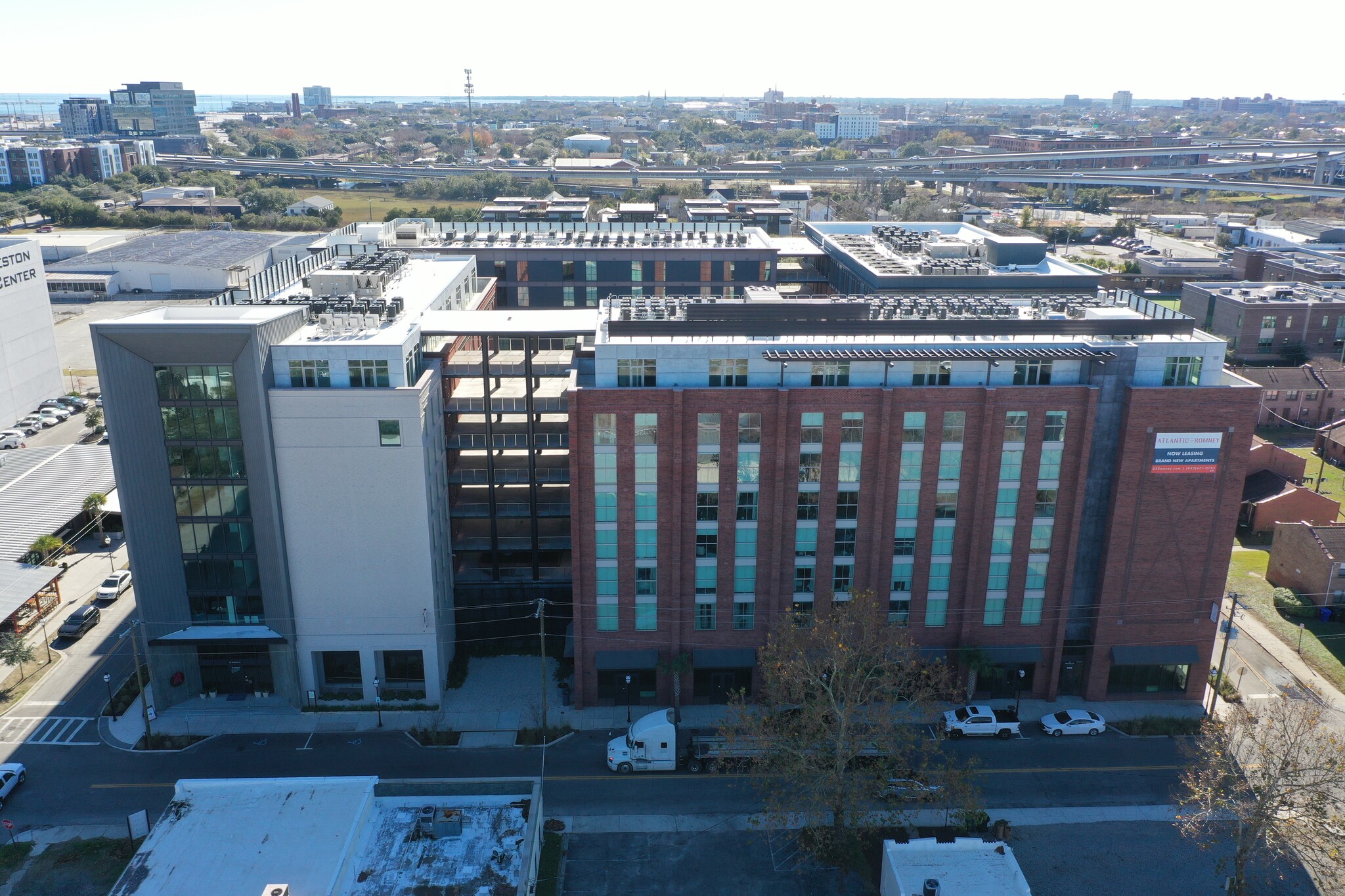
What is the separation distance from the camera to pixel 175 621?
183 ft

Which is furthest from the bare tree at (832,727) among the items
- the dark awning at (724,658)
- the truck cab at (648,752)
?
the dark awning at (724,658)

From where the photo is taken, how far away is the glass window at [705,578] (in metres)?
55.6

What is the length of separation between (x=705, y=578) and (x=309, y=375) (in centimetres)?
2527

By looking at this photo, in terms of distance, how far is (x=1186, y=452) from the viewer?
5416 cm

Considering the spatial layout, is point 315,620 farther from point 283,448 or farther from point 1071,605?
point 1071,605

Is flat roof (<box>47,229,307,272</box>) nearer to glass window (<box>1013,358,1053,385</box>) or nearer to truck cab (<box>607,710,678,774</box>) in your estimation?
truck cab (<box>607,710,678,774</box>)

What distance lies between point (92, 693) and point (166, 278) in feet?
426

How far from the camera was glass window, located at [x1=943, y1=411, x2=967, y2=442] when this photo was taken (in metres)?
53.4

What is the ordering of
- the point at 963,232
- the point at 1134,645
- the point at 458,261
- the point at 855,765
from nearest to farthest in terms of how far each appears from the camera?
the point at 855,765, the point at 1134,645, the point at 458,261, the point at 963,232

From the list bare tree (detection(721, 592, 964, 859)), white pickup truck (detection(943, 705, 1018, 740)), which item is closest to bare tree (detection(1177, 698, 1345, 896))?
white pickup truck (detection(943, 705, 1018, 740))

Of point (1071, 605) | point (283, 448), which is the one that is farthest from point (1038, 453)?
point (283, 448)

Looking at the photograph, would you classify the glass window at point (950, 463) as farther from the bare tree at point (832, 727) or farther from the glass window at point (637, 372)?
the glass window at point (637, 372)

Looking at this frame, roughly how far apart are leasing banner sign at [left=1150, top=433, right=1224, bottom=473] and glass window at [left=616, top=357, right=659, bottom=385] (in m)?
28.6

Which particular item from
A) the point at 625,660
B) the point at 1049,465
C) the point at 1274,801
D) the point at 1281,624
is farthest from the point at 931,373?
the point at 1281,624
